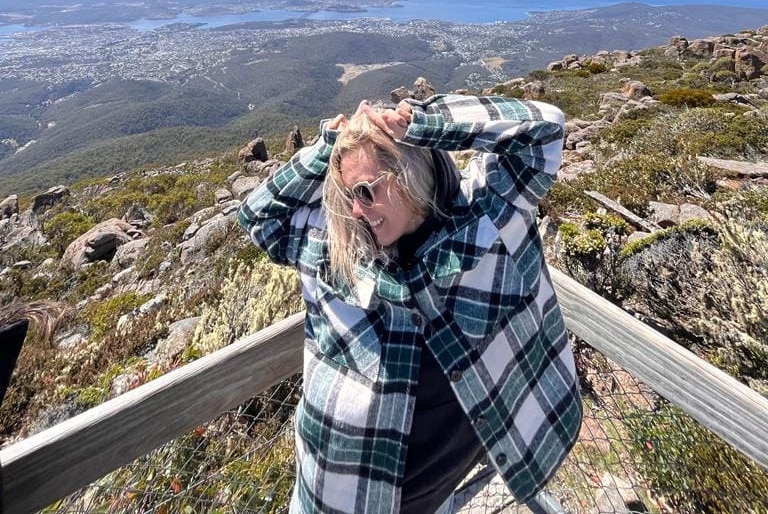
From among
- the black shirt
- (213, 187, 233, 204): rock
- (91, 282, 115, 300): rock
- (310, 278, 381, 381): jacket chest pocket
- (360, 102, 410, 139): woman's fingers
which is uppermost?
(360, 102, 410, 139): woman's fingers

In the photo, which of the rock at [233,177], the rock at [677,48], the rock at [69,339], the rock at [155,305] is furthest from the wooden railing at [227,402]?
the rock at [677,48]

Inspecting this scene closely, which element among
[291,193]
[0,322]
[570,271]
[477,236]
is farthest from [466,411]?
[570,271]

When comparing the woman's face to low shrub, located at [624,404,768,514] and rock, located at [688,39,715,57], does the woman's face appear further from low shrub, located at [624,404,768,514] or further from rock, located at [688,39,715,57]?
rock, located at [688,39,715,57]

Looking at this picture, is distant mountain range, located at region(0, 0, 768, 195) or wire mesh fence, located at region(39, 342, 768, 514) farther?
distant mountain range, located at region(0, 0, 768, 195)

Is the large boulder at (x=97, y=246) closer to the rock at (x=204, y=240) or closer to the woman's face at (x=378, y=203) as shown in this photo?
the rock at (x=204, y=240)

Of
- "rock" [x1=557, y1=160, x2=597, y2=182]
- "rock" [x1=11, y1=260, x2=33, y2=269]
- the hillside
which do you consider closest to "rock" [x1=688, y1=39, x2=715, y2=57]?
the hillside

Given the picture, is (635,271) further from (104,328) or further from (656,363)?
(104,328)
